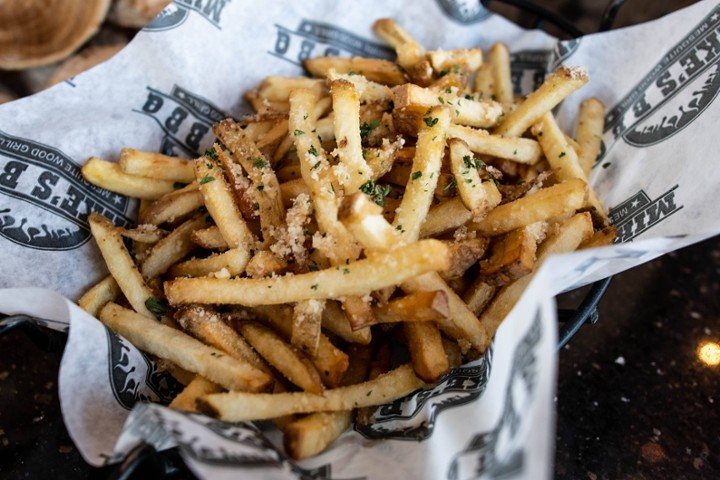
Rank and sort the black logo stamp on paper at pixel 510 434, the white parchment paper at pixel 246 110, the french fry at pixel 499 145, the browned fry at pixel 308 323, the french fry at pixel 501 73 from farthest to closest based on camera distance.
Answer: the french fry at pixel 501 73
the french fry at pixel 499 145
the browned fry at pixel 308 323
the white parchment paper at pixel 246 110
the black logo stamp on paper at pixel 510 434

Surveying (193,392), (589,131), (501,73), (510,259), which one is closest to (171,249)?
(193,392)

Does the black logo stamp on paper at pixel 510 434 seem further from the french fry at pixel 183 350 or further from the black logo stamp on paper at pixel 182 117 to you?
the black logo stamp on paper at pixel 182 117

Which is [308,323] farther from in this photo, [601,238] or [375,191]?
[601,238]

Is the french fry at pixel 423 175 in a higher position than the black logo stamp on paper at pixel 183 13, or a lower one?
higher

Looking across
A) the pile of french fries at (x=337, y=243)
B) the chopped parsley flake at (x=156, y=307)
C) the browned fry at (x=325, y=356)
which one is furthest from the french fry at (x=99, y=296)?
the browned fry at (x=325, y=356)

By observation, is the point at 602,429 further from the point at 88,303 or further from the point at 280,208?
the point at 88,303

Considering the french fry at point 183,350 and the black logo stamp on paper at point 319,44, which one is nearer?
the french fry at point 183,350
